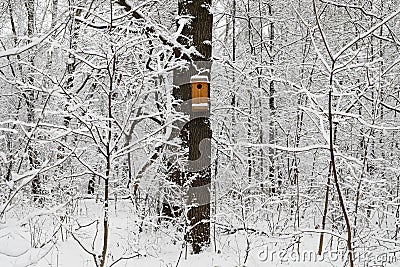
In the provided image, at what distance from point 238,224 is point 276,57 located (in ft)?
23.0

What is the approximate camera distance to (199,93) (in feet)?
15.6

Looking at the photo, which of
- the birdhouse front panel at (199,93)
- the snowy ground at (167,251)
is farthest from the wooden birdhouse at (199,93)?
the snowy ground at (167,251)

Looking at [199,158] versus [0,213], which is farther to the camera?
[199,158]

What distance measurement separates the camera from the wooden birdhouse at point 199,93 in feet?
15.4

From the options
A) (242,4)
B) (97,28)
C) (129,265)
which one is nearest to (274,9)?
(242,4)

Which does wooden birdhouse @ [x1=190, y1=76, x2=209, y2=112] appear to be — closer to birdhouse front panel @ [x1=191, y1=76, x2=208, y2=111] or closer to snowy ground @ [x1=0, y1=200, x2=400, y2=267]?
birdhouse front panel @ [x1=191, y1=76, x2=208, y2=111]

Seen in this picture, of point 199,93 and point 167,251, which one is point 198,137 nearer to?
point 199,93

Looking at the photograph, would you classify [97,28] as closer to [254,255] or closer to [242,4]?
[254,255]

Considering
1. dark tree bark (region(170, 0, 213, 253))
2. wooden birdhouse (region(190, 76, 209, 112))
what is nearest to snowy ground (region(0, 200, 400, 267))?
dark tree bark (region(170, 0, 213, 253))

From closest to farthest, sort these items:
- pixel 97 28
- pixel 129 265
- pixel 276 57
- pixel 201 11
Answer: pixel 129 265 → pixel 97 28 → pixel 201 11 → pixel 276 57

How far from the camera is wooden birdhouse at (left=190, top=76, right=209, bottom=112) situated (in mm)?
4695

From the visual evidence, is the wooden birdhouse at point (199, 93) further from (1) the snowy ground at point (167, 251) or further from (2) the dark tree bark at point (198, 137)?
(1) the snowy ground at point (167, 251)

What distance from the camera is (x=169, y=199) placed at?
571 cm

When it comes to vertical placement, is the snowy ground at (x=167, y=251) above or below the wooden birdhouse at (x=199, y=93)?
below
